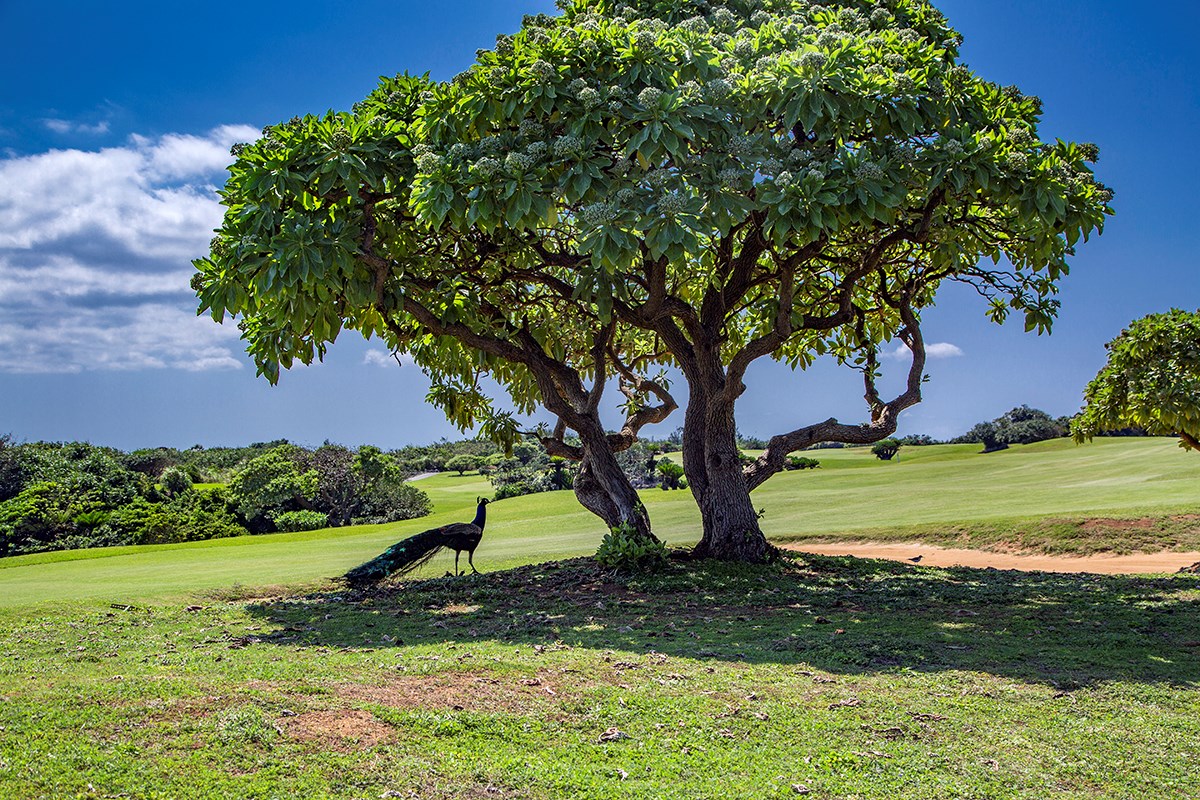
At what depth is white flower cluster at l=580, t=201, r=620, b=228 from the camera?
10531mm

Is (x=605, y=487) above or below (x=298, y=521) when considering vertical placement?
above

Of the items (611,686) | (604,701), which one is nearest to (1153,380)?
(611,686)

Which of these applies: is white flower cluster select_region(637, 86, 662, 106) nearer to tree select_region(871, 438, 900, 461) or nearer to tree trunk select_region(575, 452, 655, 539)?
tree trunk select_region(575, 452, 655, 539)

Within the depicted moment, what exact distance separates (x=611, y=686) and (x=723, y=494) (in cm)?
874

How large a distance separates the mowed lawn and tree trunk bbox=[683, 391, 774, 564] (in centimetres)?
484

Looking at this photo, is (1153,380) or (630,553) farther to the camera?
(1153,380)

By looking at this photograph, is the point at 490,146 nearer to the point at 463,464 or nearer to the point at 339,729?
the point at 339,729

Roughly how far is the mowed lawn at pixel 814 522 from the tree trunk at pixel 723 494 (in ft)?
15.9

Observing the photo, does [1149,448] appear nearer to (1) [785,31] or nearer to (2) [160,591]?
(1) [785,31]

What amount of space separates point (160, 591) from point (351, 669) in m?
8.47

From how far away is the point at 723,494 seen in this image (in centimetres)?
1608

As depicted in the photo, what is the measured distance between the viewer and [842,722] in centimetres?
683

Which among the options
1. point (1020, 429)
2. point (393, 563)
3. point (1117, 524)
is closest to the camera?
point (393, 563)

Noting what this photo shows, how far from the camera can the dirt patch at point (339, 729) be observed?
5984 millimetres
